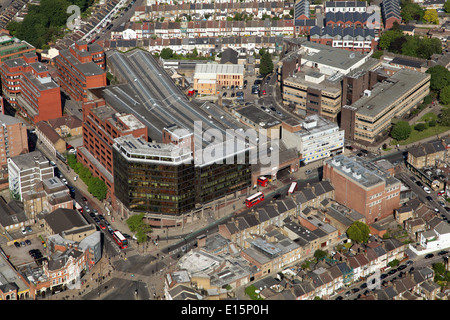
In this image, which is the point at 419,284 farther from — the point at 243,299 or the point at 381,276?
the point at 243,299

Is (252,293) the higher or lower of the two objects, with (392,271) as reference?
higher

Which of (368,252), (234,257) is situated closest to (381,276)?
(368,252)

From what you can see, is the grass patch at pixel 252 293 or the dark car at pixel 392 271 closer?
the grass patch at pixel 252 293

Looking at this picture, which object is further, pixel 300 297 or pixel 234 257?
pixel 234 257

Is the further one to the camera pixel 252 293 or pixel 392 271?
pixel 392 271

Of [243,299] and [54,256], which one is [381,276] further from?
[54,256]

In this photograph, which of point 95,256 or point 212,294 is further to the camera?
point 95,256

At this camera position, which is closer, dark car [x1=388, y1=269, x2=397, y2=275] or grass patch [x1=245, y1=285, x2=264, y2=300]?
grass patch [x1=245, y1=285, x2=264, y2=300]

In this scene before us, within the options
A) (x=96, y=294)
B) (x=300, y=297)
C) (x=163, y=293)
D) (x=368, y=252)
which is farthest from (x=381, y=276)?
(x=96, y=294)
